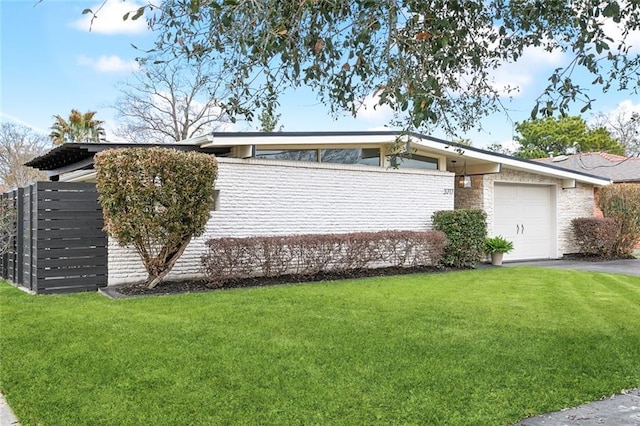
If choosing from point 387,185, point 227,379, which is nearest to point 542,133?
point 387,185

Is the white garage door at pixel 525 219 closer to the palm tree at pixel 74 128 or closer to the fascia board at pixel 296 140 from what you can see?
the fascia board at pixel 296 140

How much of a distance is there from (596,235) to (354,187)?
9.57 m

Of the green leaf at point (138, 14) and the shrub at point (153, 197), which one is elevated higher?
the green leaf at point (138, 14)

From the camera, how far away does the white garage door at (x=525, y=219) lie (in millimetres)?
16734

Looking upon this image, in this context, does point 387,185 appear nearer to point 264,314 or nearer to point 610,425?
point 264,314

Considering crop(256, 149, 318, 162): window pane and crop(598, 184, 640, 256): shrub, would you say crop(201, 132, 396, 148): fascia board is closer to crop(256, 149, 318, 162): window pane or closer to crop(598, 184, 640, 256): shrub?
crop(256, 149, 318, 162): window pane

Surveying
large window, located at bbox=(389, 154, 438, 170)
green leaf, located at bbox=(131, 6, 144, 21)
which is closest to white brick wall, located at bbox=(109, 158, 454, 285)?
large window, located at bbox=(389, 154, 438, 170)

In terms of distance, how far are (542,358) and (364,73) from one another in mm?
3563

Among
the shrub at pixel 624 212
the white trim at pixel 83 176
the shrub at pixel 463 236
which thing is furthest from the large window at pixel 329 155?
the shrub at pixel 624 212

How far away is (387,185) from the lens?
13.8 meters

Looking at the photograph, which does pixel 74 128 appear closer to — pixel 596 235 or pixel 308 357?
pixel 596 235

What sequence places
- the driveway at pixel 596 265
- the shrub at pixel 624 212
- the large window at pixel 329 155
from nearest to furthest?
1. the large window at pixel 329 155
2. the driveway at pixel 596 265
3. the shrub at pixel 624 212

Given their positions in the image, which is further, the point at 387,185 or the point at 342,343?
the point at 387,185

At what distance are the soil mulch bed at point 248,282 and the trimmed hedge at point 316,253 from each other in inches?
5.0
